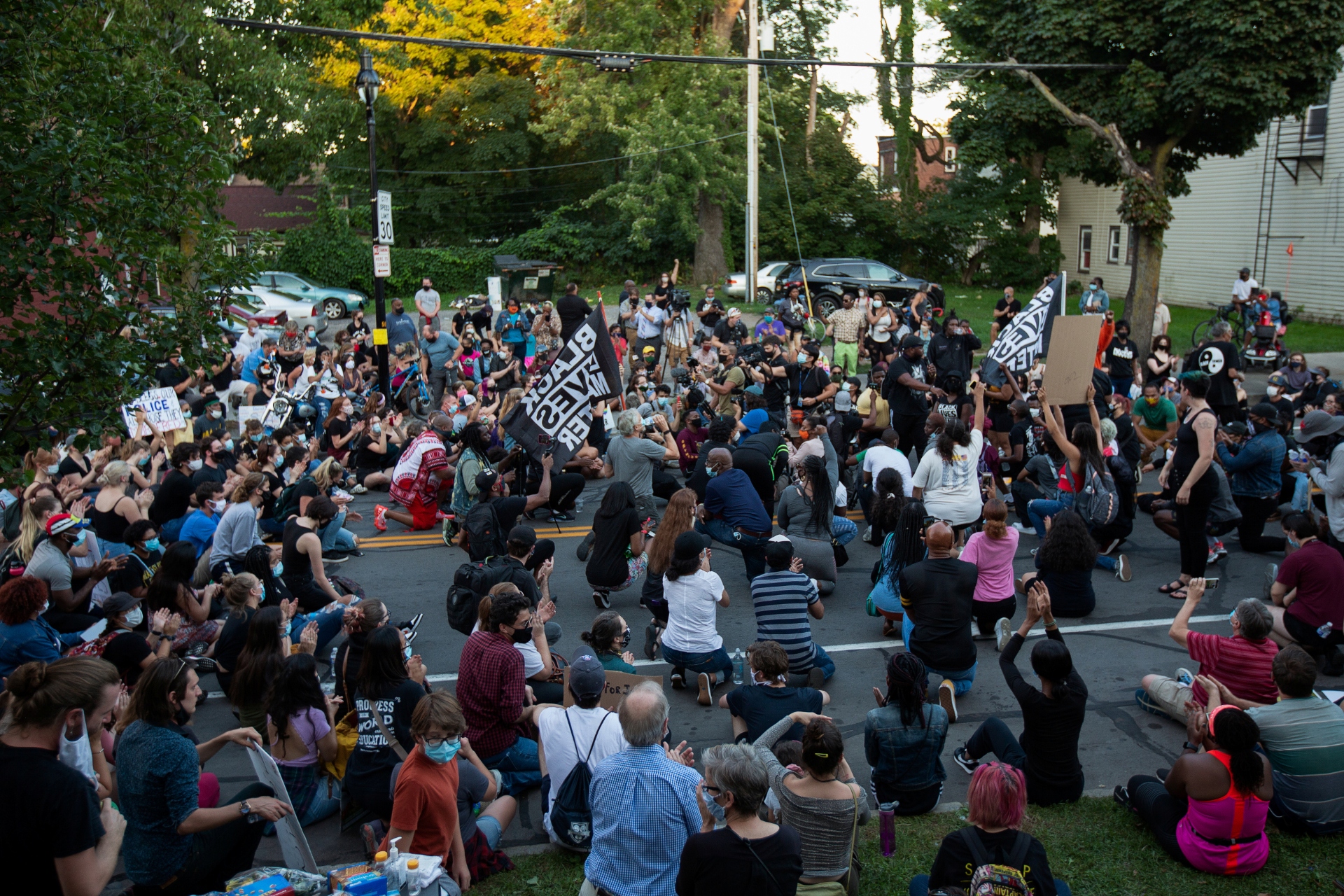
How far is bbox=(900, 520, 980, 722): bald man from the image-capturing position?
7207 mm

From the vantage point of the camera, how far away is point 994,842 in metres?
4.38

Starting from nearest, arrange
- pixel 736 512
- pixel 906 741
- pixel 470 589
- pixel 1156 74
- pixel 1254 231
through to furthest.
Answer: pixel 906 741
pixel 470 589
pixel 736 512
pixel 1156 74
pixel 1254 231

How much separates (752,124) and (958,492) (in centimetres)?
2202

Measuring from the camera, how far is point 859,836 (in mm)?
5781

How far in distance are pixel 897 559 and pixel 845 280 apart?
22999 mm

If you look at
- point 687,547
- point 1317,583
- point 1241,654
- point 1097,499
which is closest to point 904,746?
point 687,547

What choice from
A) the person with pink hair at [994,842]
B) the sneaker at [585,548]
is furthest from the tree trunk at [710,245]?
the person with pink hair at [994,842]

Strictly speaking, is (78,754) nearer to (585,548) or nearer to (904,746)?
(904,746)

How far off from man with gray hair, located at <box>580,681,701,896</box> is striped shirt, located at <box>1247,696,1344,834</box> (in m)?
3.34

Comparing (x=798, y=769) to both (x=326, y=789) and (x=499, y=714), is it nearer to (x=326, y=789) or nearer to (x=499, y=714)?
(x=499, y=714)

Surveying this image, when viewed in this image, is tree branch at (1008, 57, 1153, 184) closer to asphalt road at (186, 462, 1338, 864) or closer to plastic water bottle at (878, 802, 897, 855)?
asphalt road at (186, 462, 1338, 864)

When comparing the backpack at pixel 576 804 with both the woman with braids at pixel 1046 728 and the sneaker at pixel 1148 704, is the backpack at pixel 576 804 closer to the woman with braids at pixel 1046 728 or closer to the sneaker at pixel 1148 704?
the woman with braids at pixel 1046 728

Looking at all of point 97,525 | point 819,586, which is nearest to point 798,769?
point 819,586

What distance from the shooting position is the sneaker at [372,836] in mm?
5520
